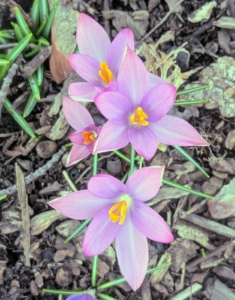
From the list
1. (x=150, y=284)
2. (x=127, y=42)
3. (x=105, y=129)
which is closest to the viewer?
(x=105, y=129)

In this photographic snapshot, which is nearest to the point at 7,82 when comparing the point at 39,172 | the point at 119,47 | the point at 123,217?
the point at 39,172

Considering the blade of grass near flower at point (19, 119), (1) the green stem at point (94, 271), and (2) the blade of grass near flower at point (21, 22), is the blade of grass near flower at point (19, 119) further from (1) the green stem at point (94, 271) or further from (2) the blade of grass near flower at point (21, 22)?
(1) the green stem at point (94, 271)

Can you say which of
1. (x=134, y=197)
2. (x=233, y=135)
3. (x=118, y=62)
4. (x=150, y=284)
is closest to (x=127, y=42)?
(x=118, y=62)

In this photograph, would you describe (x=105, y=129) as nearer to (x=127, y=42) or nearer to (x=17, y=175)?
(x=127, y=42)

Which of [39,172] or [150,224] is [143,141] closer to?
[150,224]

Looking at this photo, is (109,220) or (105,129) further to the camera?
(109,220)

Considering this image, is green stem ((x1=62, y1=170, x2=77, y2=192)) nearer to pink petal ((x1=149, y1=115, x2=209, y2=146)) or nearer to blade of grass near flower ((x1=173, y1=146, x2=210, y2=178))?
blade of grass near flower ((x1=173, y1=146, x2=210, y2=178))
